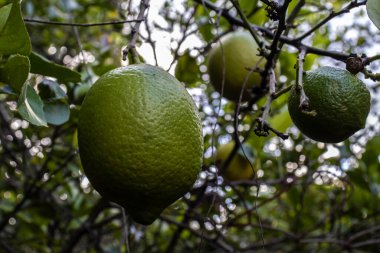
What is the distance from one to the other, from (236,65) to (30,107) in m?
0.67

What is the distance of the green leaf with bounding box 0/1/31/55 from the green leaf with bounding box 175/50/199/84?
30.9 inches

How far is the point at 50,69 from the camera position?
95cm

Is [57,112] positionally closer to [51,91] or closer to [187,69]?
[51,91]

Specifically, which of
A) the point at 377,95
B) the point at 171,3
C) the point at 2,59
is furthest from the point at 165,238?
the point at 2,59

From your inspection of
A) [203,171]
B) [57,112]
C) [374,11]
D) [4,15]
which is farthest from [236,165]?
[4,15]

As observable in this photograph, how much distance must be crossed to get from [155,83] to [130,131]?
95 millimetres

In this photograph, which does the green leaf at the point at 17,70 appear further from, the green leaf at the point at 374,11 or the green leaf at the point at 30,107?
the green leaf at the point at 374,11

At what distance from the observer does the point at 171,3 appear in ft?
6.34

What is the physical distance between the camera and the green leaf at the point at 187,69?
5.08ft

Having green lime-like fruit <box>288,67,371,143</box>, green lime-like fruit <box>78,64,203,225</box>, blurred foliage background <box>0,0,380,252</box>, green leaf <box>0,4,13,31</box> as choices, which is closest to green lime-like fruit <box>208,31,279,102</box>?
blurred foliage background <box>0,0,380,252</box>

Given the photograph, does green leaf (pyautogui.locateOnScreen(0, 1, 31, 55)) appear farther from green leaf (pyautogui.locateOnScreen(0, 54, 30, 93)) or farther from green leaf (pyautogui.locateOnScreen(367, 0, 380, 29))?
green leaf (pyautogui.locateOnScreen(367, 0, 380, 29))

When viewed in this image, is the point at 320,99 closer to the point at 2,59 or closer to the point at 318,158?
the point at 2,59

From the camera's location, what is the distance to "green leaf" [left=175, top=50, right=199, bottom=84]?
1.55 metres

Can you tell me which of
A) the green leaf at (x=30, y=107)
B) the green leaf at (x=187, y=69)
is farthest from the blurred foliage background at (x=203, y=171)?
the green leaf at (x=30, y=107)
